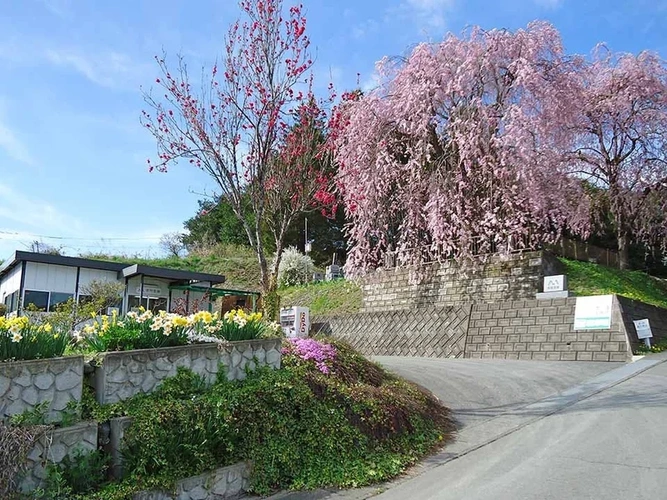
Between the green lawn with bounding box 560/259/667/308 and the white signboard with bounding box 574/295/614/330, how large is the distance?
1.88 m

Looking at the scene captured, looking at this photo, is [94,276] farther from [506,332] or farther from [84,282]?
[506,332]

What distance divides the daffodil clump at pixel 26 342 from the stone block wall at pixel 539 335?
11703mm

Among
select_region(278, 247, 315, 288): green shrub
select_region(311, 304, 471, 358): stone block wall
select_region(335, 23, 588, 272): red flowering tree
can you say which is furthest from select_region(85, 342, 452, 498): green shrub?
select_region(278, 247, 315, 288): green shrub

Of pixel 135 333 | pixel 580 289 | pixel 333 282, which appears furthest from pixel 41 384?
pixel 333 282

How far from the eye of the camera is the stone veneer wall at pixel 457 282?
1609cm

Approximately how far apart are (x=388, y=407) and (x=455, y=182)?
11.9 m

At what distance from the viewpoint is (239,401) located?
17.5 feet

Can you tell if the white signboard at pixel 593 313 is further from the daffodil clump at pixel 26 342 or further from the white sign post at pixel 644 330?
the daffodil clump at pixel 26 342

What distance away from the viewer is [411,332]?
55.4ft

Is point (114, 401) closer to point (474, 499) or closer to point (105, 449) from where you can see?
point (105, 449)

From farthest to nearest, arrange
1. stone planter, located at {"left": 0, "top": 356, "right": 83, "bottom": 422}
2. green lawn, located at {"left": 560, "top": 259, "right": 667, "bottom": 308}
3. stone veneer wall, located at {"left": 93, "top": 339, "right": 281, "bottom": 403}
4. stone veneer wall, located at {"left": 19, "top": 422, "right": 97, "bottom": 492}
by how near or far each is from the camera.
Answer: green lawn, located at {"left": 560, "top": 259, "right": 667, "bottom": 308}
stone veneer wall, located at {"left": 93, "top": 339, "right": 281, "bottom": 403}
stone planter, located at {"left": 0, "top": 356, "right": 83, "bottom": 422}
stone veneer wall, located at {"left": 19, "top": 422, "right": 97, "bottom": 492}

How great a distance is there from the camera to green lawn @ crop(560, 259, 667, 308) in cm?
1605

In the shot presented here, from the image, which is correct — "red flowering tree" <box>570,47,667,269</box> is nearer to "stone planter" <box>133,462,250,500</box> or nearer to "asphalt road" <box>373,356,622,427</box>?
"asphalt road" <box>373,356,622,427</box>

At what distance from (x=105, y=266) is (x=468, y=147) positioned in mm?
13531
